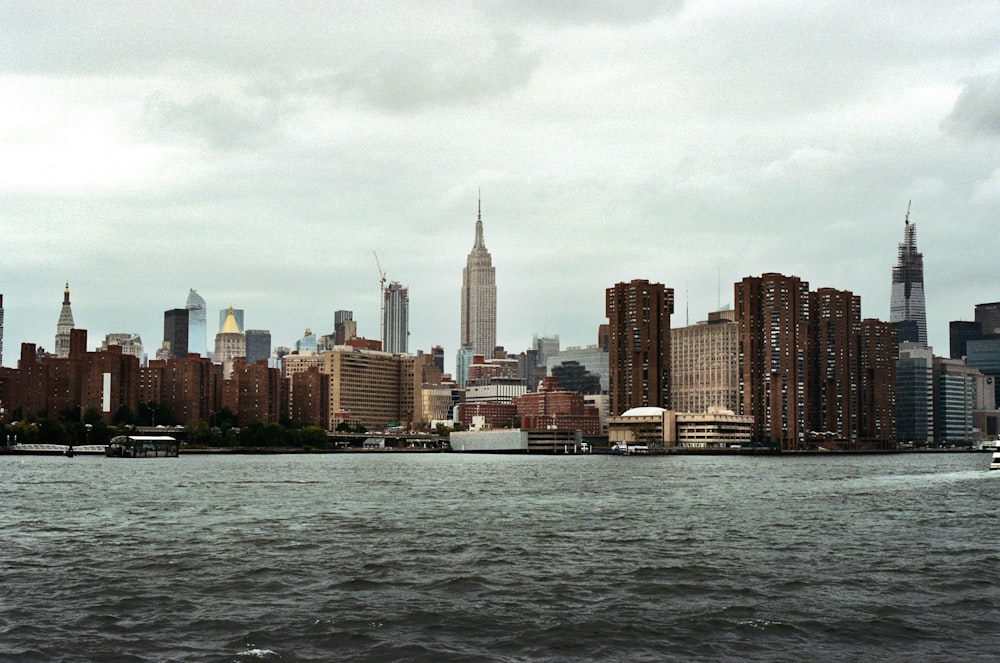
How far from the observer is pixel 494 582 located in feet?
154

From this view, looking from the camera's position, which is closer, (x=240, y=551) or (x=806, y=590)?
(x=806, y=590)

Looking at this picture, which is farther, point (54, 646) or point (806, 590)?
point (806, 590)

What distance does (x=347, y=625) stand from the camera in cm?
3772

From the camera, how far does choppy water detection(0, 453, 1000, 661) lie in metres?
35.2

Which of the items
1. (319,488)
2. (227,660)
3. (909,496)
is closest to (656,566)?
(227,660)

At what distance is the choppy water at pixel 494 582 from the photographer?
116 feet

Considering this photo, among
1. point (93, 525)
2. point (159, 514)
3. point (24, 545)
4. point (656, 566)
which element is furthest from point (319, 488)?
point (656, 566)

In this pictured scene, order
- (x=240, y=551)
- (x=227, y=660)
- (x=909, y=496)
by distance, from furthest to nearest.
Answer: (x=909, y=496) < (x=240, y=551) < (x=227, y=660)

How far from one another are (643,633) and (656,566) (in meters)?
15.4

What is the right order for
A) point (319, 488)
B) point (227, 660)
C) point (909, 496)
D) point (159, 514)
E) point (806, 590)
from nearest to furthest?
point (227, 660)
point (806, 590)
point (159, 514)
point (909, 496)
point (319, 488)

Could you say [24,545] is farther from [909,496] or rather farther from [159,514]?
[909,496]

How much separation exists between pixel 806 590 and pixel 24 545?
4051cm

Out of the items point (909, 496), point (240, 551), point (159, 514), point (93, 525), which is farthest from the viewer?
point (909, 496)

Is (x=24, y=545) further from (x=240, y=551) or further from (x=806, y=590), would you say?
(x=806, y=590)
